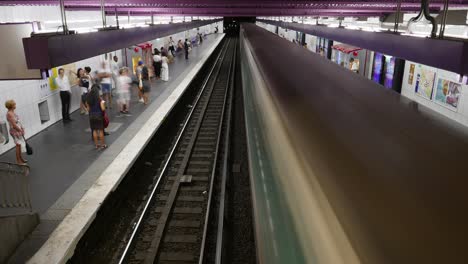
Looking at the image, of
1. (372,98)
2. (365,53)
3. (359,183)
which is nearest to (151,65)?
(365,53)

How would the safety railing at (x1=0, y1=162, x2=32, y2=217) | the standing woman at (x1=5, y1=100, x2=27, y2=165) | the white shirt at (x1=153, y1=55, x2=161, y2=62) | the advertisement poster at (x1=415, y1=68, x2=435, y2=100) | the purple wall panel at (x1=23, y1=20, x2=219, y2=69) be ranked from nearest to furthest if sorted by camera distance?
the purple wall panel at (x1=23, y1=20, x2=219, y2=69) → the safety railing at (x1=0, y1=162, x2=32, y2=217) → the standing woman at (x1=5, y1=100, x2=27, y2=165) → the advertisement poster at (x1=415, y1=68, x2=435, y2=100) → the white shirt at (x1=153, y1=55, x2=161, y2=62)

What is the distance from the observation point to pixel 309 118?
2.16 m

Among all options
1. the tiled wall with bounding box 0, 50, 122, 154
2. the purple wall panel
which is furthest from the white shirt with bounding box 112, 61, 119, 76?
the purple wall panel

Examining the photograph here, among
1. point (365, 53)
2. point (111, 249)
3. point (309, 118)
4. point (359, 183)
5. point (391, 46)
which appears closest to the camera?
point (359, 183)

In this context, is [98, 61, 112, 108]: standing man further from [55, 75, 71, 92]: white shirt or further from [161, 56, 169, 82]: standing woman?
[161, 56, 169, 82]: standing woman

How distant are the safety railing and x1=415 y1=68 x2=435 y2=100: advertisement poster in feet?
26.2

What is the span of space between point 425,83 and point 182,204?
620cm

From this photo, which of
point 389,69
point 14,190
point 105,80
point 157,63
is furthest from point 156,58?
point 14,190

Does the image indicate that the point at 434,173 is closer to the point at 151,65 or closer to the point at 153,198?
the point at 153,198

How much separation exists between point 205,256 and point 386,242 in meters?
3.94

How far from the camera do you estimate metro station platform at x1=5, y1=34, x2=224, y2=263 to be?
16.4 ft

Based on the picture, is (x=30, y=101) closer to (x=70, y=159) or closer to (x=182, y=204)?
(x=70, y=159)

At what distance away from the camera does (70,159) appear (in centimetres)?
700

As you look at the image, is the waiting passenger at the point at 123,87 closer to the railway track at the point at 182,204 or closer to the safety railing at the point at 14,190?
the railway track at the point at 182,204
